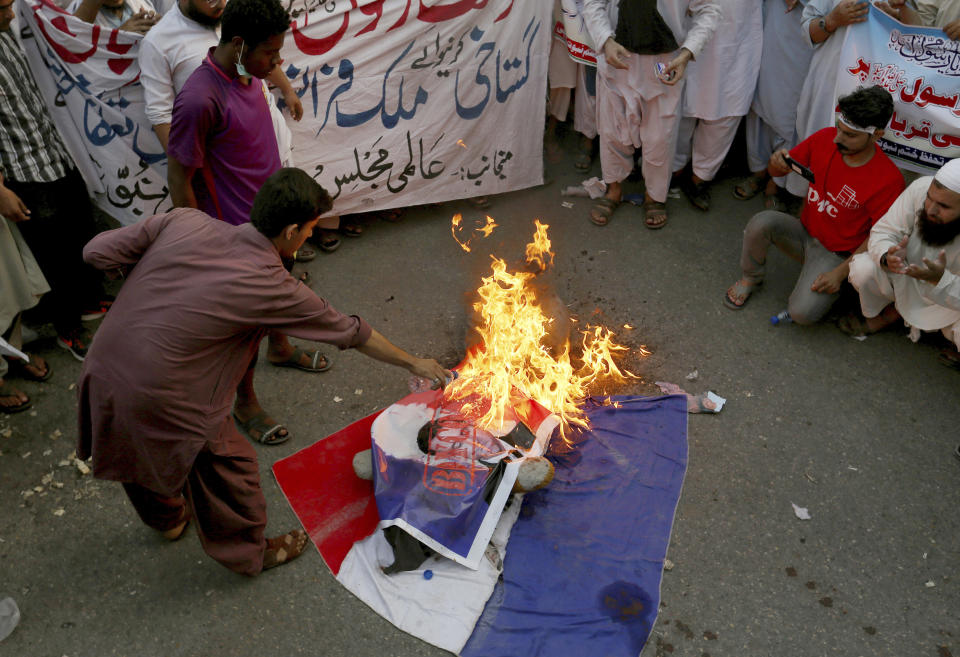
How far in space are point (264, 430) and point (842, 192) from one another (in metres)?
4.03

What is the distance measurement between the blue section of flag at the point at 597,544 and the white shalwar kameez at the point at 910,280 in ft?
4.95

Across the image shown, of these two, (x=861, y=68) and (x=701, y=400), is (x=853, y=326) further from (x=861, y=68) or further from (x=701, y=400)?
(x=861, y=68)

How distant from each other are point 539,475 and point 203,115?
254 cm

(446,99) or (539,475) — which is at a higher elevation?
(446,99)

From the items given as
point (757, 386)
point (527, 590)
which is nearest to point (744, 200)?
point (757, 386)

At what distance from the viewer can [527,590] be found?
133 inches

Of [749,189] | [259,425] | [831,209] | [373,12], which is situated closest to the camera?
[259,425]

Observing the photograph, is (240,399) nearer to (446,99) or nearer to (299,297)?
(299,297)

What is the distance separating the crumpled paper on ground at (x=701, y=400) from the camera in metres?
4.30

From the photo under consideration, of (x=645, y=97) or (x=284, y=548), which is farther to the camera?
(x=645, y=97)

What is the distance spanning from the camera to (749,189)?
20.4 ft

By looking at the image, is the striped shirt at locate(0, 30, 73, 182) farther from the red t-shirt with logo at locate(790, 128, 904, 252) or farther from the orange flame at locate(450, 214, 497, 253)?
the red t-shirt with logo at locate(790, 128, 904, 252)

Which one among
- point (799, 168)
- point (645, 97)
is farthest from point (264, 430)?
point (799, 168)

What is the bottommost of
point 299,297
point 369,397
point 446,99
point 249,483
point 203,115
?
point 369,397
